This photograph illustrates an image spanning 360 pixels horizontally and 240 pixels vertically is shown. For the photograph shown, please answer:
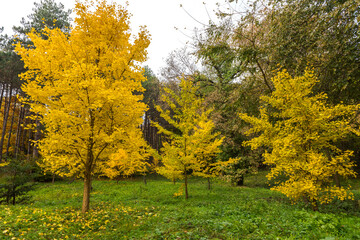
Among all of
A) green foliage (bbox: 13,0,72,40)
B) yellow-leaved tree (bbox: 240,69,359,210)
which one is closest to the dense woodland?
yellow-leaved tree (bbox: 240,69,359,210)

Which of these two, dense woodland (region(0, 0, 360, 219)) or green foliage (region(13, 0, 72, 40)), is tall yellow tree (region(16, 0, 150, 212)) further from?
green foliage (region(13, 0, 72, 40))

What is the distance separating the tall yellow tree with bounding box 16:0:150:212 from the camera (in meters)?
5.41

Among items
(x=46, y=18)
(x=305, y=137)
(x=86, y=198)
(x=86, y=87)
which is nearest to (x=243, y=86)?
(x=305, y=137)

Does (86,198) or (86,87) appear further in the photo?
(86,198)

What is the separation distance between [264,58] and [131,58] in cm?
484

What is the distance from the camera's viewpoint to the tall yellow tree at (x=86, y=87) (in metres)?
5.41

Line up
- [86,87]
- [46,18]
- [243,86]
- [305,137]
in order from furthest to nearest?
[46,18] < [243,86] < [305,137] < [86,87]

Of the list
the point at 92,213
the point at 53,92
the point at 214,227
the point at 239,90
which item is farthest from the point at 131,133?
the point at 239,90

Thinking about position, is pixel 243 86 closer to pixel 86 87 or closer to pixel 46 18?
pixel 86 87

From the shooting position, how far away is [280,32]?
5.28 m

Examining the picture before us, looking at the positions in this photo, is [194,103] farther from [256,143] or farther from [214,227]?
[214,227]

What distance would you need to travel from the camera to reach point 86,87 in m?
5.40

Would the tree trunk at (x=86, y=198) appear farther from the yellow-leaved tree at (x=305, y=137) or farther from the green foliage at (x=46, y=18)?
the green foliage at (x=46, y=18)

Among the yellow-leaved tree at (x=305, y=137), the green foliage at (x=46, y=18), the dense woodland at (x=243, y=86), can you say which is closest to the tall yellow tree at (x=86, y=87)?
the dense woodland at (x=243, y=86)
